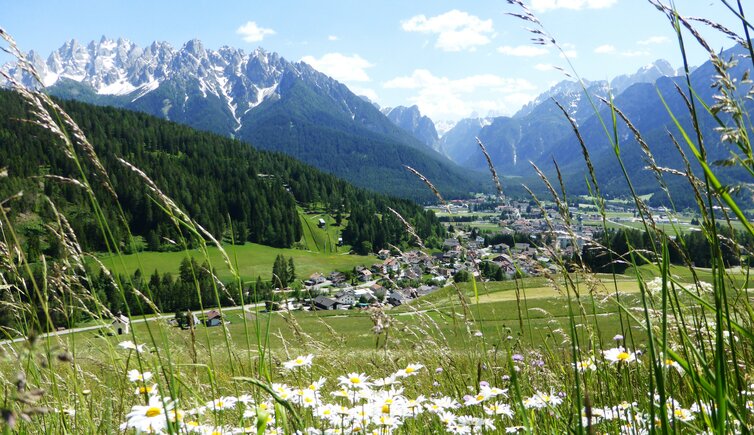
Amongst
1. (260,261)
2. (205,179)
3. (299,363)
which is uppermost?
(205,179)

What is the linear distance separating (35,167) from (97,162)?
150700mm

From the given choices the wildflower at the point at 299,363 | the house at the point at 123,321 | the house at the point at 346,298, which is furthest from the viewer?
the house at the point at 346,298

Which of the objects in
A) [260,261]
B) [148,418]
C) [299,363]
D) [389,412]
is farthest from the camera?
[260,261]

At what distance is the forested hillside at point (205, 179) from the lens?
132 meters

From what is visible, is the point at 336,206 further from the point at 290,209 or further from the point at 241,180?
the point at 241,180

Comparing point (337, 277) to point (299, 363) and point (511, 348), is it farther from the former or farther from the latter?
point (511, 348)

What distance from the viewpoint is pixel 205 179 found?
152750 mm

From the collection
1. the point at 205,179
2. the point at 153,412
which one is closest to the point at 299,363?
the point at 153,412

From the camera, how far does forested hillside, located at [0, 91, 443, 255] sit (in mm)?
132500

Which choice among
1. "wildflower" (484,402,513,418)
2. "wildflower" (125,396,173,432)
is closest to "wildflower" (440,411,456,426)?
"wildflower" (484,402,513,418)

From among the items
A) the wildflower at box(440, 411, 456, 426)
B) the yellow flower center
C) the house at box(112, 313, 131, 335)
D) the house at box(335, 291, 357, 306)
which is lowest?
the house at box(335, 291, 357, 306)

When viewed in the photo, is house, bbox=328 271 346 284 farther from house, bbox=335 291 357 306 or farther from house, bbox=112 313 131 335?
house, bbox=112 313 131 335

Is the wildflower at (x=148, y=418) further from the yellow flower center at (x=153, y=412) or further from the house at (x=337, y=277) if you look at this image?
the house at (x=337, y=277)

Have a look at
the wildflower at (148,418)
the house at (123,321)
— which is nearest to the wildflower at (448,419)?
the wildflower at (148,418)
